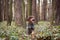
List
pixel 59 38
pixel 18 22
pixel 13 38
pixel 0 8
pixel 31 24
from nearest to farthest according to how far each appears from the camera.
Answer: pixel 59 38 < pixel 13 38 < pixel 31 24 < pixel 18 22 < pixel 0 8

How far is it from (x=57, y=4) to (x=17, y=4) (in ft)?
11.1

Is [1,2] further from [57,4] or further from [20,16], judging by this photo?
[57,4]

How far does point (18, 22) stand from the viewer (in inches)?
533

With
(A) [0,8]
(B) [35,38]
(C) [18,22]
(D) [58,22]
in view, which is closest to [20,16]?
(C) [18,22]

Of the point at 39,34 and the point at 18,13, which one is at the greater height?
the point at 39,34

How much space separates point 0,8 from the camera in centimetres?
2320

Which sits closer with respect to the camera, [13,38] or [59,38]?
[59,38]

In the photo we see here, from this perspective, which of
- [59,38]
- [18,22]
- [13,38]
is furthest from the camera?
[18,22]

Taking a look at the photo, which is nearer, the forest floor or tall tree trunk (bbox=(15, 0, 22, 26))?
the forest floor

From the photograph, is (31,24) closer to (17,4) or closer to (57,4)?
(57,4)

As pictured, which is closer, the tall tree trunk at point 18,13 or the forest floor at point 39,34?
the forest floor at point 39,34

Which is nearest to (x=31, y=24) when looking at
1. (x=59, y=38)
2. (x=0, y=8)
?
(x=59, y=38)

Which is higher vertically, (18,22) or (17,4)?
(17,4)

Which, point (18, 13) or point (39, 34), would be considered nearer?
point (39, 34)
